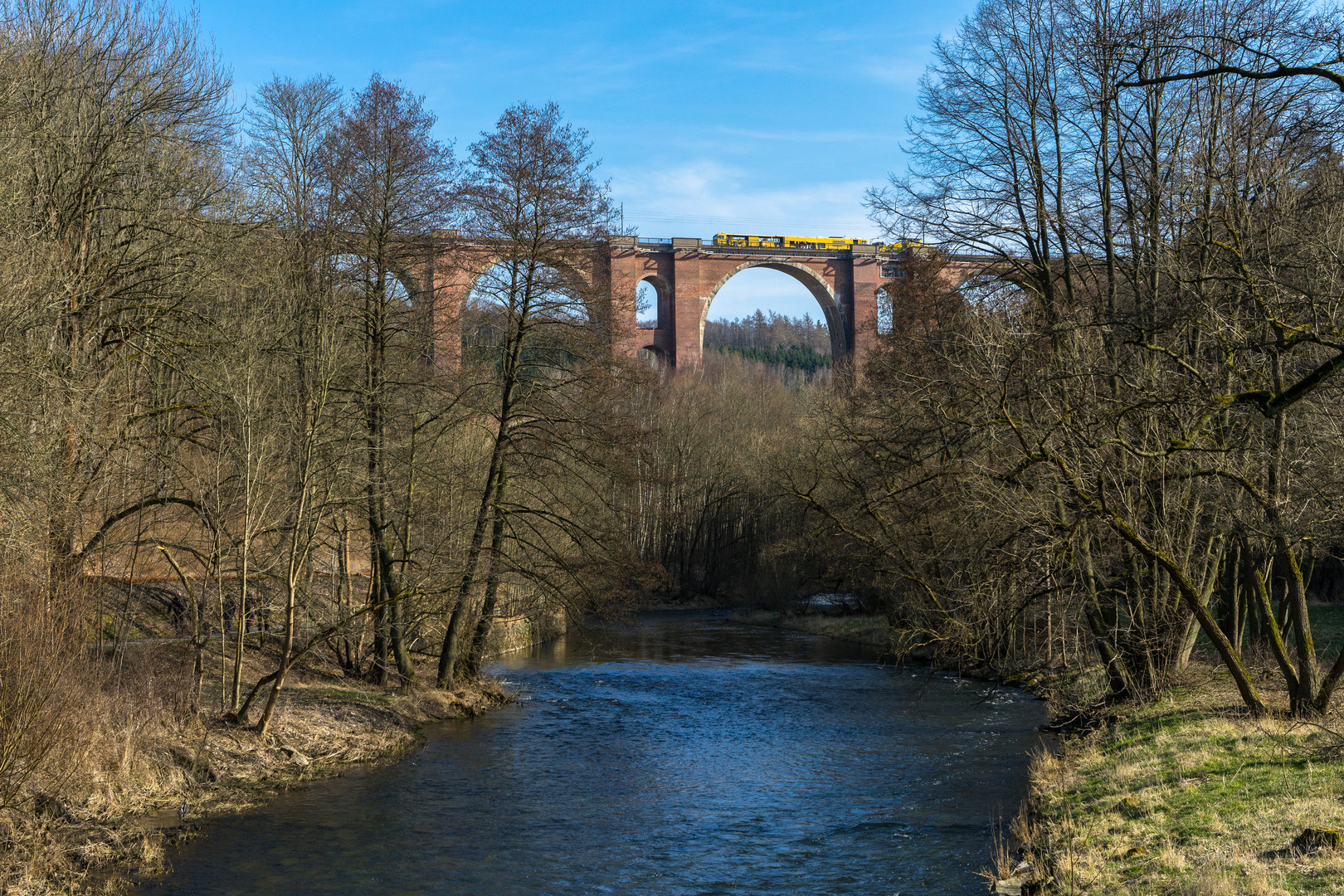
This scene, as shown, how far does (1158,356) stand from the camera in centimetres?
1187

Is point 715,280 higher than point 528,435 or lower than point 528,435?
higher

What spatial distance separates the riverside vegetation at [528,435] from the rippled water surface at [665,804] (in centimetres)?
98

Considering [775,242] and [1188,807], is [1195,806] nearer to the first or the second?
[1188,807]

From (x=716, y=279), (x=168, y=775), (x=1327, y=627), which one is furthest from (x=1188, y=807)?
(x=716, y=279)

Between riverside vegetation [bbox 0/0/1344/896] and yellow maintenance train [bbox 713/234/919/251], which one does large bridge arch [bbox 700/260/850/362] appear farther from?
riverside vegetation [bbox 0/0/1344/896]

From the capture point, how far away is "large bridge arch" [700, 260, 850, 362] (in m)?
50.8

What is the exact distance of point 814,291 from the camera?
5178 centimetres

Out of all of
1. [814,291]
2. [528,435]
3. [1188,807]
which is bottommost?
[1188,807]

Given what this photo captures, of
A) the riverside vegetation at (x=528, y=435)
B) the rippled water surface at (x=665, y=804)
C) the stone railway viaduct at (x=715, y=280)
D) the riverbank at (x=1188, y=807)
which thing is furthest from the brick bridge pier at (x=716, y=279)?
the riverbank at (x=1188, y=807)

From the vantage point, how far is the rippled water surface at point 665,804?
9.40 meters

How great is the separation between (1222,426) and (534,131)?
12022 millimetres

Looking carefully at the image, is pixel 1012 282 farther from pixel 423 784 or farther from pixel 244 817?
pixel 244 817

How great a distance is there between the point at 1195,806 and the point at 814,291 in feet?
147

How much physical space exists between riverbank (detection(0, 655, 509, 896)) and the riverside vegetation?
0.05m
